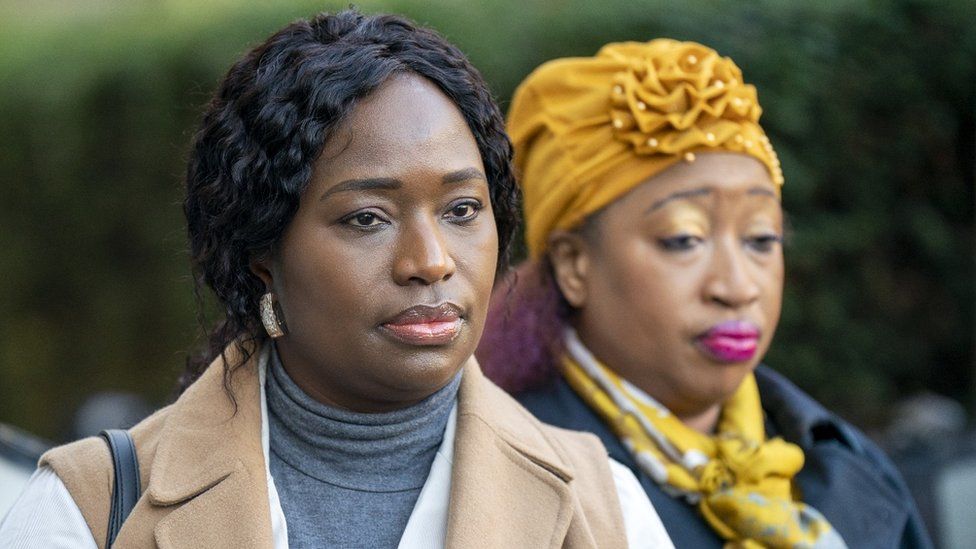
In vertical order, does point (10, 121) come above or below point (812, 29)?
below

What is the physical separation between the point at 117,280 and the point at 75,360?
17.9 inches

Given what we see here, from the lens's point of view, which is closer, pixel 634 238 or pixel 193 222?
Answer: pixel 193 222

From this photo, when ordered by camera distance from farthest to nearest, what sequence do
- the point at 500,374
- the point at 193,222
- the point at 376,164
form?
the point at 500,374, the point at 193,222, the point at 376,164

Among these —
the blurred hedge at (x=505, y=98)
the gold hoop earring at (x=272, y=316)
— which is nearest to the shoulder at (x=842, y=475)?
the gold hoop earring at (x=272, y=316)

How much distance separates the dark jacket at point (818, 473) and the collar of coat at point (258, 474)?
738 millimetres

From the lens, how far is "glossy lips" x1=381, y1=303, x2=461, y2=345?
2299 millimetres

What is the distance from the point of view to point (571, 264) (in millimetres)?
3521

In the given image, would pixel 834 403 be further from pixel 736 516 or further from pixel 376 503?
pixel 376 503

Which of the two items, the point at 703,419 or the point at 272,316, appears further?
the point at 703,419

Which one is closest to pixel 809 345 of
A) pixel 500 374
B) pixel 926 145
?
pixel 926 145

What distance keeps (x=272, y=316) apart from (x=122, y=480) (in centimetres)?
40

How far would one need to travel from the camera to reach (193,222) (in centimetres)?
247

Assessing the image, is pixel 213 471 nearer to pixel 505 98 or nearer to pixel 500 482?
pixel 500 482

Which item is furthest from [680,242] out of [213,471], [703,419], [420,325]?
[213,471]
